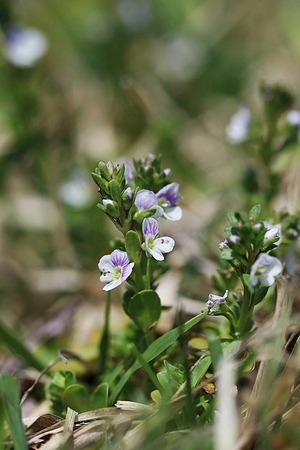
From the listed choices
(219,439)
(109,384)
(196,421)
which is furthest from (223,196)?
(219,439)

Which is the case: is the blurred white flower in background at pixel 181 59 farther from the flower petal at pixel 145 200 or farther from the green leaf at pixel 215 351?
the green leaf at pixel 215 351

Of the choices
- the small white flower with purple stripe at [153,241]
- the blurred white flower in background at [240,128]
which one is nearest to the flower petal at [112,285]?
the small white flower with purple stripe at [153,241]

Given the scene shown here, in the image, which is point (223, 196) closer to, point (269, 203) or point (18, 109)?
point (269, 203)

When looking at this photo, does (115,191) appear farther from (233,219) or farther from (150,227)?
(233,219)

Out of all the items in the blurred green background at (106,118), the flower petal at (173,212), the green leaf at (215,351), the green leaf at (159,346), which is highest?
the blurred green background at (106,118)

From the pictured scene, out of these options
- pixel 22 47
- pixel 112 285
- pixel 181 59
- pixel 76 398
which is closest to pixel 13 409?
pixel 76 398
